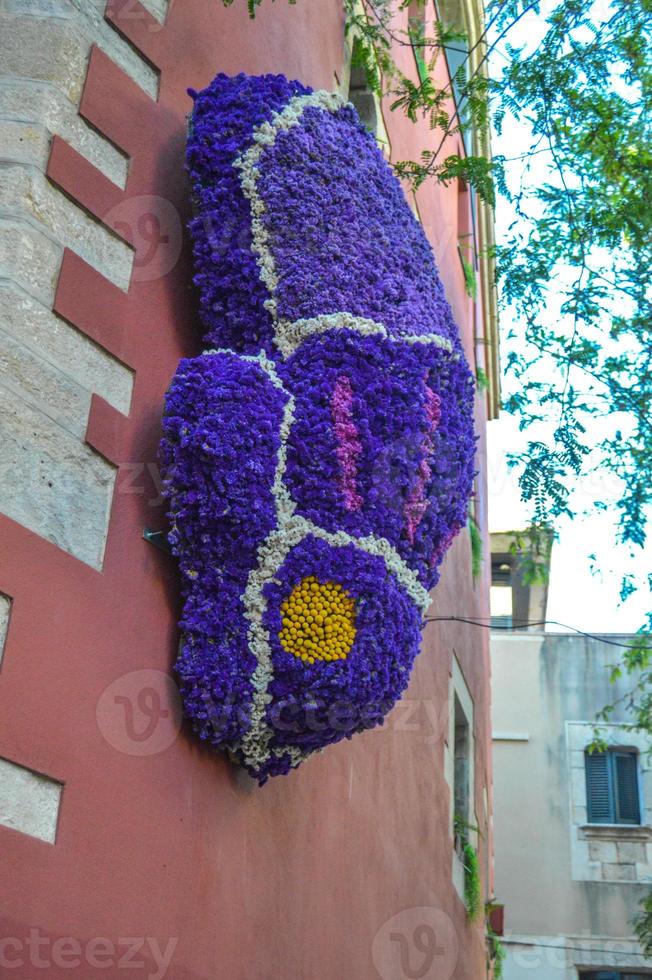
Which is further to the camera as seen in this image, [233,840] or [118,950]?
[233,840]

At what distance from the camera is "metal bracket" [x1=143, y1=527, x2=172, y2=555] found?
3875 millimetres

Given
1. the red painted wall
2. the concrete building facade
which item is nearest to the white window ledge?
the concrete building facade

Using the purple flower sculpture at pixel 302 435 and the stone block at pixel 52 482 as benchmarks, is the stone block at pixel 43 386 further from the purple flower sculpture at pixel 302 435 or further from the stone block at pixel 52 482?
the purple flower sculpture at pixel 302 435

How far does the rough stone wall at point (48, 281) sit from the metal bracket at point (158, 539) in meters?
0.21

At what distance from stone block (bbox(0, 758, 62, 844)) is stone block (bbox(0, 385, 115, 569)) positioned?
25.5 inches

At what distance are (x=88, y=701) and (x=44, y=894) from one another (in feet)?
1.77

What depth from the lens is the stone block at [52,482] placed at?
11.0ft

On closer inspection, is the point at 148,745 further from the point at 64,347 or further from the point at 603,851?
the point at 603,851

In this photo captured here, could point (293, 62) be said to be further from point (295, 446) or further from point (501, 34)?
point (295, 446)

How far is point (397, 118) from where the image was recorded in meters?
8.14

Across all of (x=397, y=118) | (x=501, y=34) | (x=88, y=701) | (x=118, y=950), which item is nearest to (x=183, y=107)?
(x=501, y=34)

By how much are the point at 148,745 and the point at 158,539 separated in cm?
64

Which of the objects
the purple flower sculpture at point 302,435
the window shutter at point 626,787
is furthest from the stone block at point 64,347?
the window shutter at point 626,787

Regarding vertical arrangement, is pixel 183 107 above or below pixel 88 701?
above
